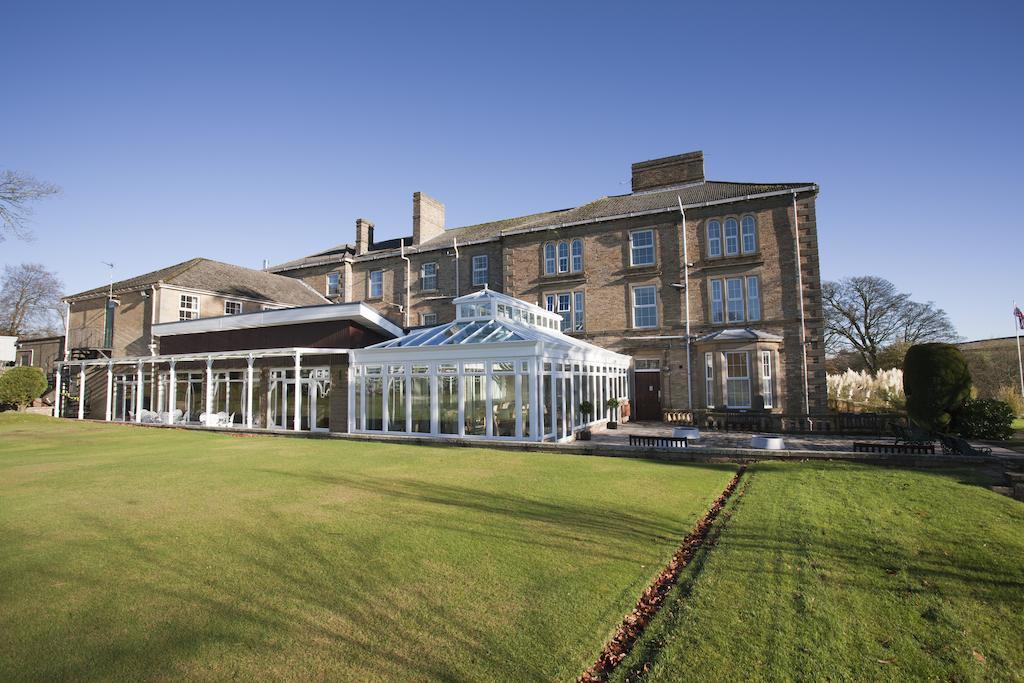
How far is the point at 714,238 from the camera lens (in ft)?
77.4

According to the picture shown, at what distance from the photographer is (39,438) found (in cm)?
1625

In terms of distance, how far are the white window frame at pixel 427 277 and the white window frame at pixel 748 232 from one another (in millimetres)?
16444

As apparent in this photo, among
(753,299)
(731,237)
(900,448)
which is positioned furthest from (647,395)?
(900,448)

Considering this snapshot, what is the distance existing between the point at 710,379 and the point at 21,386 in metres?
31.7

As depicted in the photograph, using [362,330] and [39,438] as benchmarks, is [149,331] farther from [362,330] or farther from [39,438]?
[362,330]

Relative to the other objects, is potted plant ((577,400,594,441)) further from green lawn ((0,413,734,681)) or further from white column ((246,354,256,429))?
white column ((246,354,256,429))

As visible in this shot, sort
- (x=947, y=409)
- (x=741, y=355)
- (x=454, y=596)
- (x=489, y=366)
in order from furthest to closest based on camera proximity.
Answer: (x=741, y=355), (x=489, y=366), (x=947, y=409), (x=454, y=596)

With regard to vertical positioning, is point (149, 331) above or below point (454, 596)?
above

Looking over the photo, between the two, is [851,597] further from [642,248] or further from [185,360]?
[185,360]

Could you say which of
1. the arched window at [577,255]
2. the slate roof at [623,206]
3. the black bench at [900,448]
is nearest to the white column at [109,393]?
the slate roof at [623,206]

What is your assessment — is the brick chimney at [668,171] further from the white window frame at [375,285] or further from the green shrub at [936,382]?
the white window frame at [375,285]

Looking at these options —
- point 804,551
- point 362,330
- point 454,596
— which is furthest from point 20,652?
point 362,330

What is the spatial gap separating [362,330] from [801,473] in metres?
14.8

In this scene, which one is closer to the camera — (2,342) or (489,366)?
(489,366)
